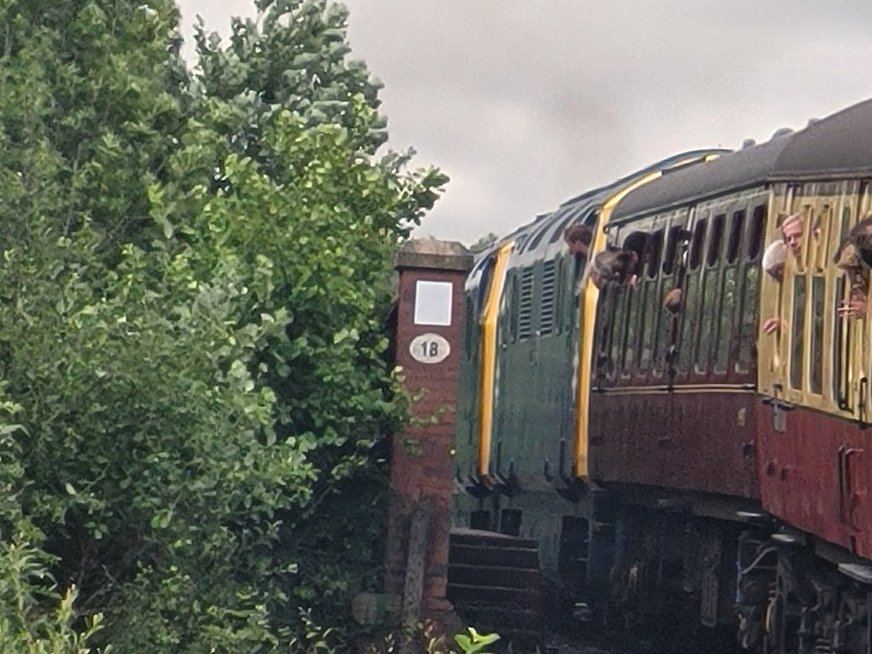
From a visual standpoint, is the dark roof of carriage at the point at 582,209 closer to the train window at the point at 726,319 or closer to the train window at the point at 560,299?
the train window at the point at 560,299

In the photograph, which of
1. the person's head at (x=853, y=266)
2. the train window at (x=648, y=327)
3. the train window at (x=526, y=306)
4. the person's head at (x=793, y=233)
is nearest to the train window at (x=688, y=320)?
the train window at (x=648, y=327)

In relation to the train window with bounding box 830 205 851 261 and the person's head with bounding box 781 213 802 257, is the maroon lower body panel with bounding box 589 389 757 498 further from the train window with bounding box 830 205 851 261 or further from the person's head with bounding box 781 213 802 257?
the train window with bounding box 830 205 851 261

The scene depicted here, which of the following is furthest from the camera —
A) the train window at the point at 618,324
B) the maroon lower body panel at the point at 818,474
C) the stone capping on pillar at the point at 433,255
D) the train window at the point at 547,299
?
the train window at the point at 547,299

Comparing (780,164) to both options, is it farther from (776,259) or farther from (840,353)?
(840,353)

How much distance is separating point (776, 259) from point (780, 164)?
1.99 feet

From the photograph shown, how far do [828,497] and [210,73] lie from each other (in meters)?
6.02

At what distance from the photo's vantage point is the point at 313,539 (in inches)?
547

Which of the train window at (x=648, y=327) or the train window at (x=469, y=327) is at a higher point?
the train window at (x=469, y=327)

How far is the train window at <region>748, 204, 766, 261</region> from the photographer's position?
13.3m

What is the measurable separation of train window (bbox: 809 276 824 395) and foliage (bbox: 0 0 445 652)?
2569mm

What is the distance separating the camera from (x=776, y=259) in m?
12.4

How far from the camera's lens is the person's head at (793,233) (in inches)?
470

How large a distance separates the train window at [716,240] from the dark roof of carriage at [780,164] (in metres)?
0.18

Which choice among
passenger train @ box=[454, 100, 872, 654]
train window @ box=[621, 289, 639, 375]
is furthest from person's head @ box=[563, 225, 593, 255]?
train window @ box=[621, 289, 639, 375]
